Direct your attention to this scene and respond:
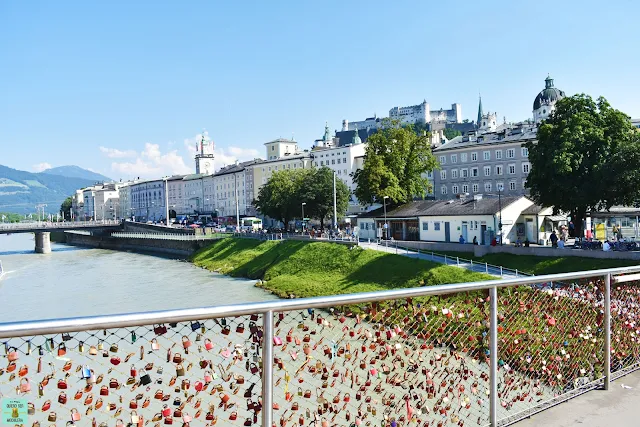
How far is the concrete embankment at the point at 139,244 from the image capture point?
72581 mm

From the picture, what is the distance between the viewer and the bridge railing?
3.06 meters

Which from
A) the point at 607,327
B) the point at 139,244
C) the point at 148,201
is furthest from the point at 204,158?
the point at 607,327

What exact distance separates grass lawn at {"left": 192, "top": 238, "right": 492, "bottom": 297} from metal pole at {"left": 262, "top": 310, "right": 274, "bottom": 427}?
27119mm

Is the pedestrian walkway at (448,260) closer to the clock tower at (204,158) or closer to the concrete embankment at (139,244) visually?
the concrete embankment at (139,244)

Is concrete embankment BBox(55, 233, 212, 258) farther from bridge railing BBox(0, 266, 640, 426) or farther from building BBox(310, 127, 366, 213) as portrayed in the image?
bridge railing BBox(0, 266, 640, 426)

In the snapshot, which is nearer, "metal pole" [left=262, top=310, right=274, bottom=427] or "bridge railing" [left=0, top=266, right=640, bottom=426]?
"bridge railing" [left=0, top=266, right=640, bottom=426]

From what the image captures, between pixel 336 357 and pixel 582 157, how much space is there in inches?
1370

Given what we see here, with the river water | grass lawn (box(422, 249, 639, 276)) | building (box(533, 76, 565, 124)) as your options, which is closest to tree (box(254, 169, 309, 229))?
the river water

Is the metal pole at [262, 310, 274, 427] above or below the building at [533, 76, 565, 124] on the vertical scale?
below

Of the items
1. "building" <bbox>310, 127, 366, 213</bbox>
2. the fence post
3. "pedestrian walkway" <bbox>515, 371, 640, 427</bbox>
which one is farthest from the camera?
"building" <bbox>310, 127, 366, 213</bbox>

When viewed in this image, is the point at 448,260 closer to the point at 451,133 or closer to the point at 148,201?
the point at 451,133

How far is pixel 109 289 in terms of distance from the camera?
135 ft

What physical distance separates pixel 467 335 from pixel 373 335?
115cm

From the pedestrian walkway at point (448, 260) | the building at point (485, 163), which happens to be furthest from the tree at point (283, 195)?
the pedestrian walkway at point (448, 260)
